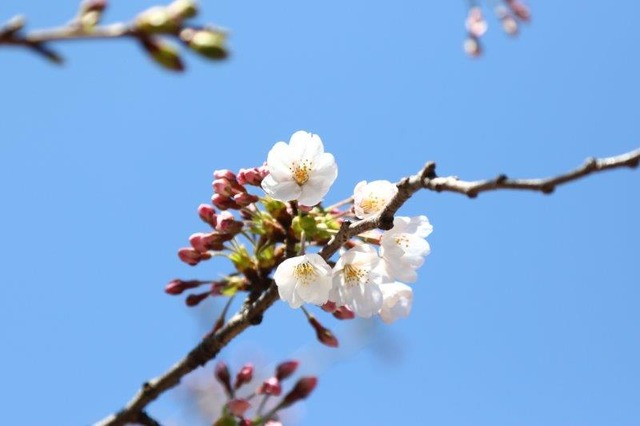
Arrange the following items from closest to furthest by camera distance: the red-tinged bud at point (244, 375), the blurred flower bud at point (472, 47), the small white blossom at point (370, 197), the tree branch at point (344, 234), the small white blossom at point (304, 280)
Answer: the tree branch at point (344, 234), the small white blossom at point (304, 280), the small white blossom at point (370, 197), the red-tinged bud at point (244, 375), the blurred flower bud at point (472, 47)

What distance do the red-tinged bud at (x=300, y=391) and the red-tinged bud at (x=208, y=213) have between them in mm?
748

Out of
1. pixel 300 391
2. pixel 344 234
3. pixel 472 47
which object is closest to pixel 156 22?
pixel 344 234

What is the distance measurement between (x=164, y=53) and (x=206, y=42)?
0.25 feet

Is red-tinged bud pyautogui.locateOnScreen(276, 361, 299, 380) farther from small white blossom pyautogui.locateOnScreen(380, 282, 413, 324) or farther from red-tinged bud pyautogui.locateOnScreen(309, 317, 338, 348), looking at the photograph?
small white blossom pyautogui.locateOnScreen(380, 282, 413, 324)

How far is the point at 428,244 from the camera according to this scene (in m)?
2.74

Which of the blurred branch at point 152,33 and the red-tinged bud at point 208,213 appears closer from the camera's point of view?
the blurred branch at point 152,33

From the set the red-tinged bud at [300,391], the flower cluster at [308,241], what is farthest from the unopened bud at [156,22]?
the red-tinged bud at [300,391]

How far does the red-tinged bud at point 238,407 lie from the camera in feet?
9.18

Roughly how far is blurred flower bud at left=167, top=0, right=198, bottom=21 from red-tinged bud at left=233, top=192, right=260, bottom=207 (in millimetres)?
1397

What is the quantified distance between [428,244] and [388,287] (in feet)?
0.86

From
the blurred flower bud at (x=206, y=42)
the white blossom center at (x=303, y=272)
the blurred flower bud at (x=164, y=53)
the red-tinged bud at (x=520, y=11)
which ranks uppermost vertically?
the red-tinged bud at (x=520, y=11)

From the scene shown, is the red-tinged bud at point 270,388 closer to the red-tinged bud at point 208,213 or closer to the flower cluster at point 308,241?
the flower cluster at point 308,241

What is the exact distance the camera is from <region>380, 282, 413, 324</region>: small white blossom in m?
2.91

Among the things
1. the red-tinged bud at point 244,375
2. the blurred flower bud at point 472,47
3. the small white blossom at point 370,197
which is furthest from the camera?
the blurred flower bud at point 472,47
